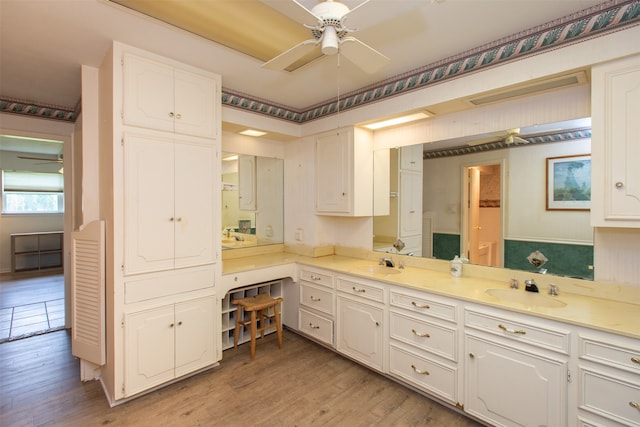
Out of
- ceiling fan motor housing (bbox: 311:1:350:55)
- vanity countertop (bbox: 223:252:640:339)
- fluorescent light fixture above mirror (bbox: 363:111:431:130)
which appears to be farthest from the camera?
fluorescent light fixture above mirror (bbox: 363:111:431:130)

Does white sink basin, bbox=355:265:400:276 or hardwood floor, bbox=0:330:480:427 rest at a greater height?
white sink basin, bbox=355:265:400:276

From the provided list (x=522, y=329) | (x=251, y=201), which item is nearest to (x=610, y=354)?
(x=522, y=329)

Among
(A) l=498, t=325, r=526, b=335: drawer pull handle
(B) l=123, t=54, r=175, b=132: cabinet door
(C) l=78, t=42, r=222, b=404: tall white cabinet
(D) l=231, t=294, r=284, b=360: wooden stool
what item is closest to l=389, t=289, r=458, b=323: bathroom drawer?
(A) l=498, t=325, r=526, b=335: drawer pull handle

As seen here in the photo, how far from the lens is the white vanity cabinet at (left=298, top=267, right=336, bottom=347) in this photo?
292cm

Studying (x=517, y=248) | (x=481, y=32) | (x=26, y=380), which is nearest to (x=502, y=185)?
(x=517, y=248)

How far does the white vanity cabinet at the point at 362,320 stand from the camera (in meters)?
2.48

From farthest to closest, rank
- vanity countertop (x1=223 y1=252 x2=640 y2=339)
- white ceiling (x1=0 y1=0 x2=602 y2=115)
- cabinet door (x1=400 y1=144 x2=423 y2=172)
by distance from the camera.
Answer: cabinet door (x1=400 y1=144 x2=423 y2=172), white ceiling (x1=0 y1=0 x2=602 y2=115), vanity countertop (x1=223 y1=252 x2=640 y2=339)

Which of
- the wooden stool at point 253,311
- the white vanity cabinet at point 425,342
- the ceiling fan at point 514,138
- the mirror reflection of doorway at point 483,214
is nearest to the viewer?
the white vanity cabinet at point 425,342

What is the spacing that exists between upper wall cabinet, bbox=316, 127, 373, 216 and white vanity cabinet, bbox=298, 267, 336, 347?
0.70 m

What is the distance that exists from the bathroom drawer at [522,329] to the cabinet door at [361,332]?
749mm

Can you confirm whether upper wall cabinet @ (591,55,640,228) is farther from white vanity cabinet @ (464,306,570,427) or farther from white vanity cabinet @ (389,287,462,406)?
white vanity cabinet @ (389,287,462,406)

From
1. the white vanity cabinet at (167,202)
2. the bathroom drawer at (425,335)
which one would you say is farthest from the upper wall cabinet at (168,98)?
A: the bathroom drawer at (425,335)

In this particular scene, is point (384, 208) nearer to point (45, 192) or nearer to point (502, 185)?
point (502, 185)

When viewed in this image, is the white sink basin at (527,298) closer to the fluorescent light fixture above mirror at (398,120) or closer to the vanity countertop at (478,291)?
the vanity countertop at (478,291)
